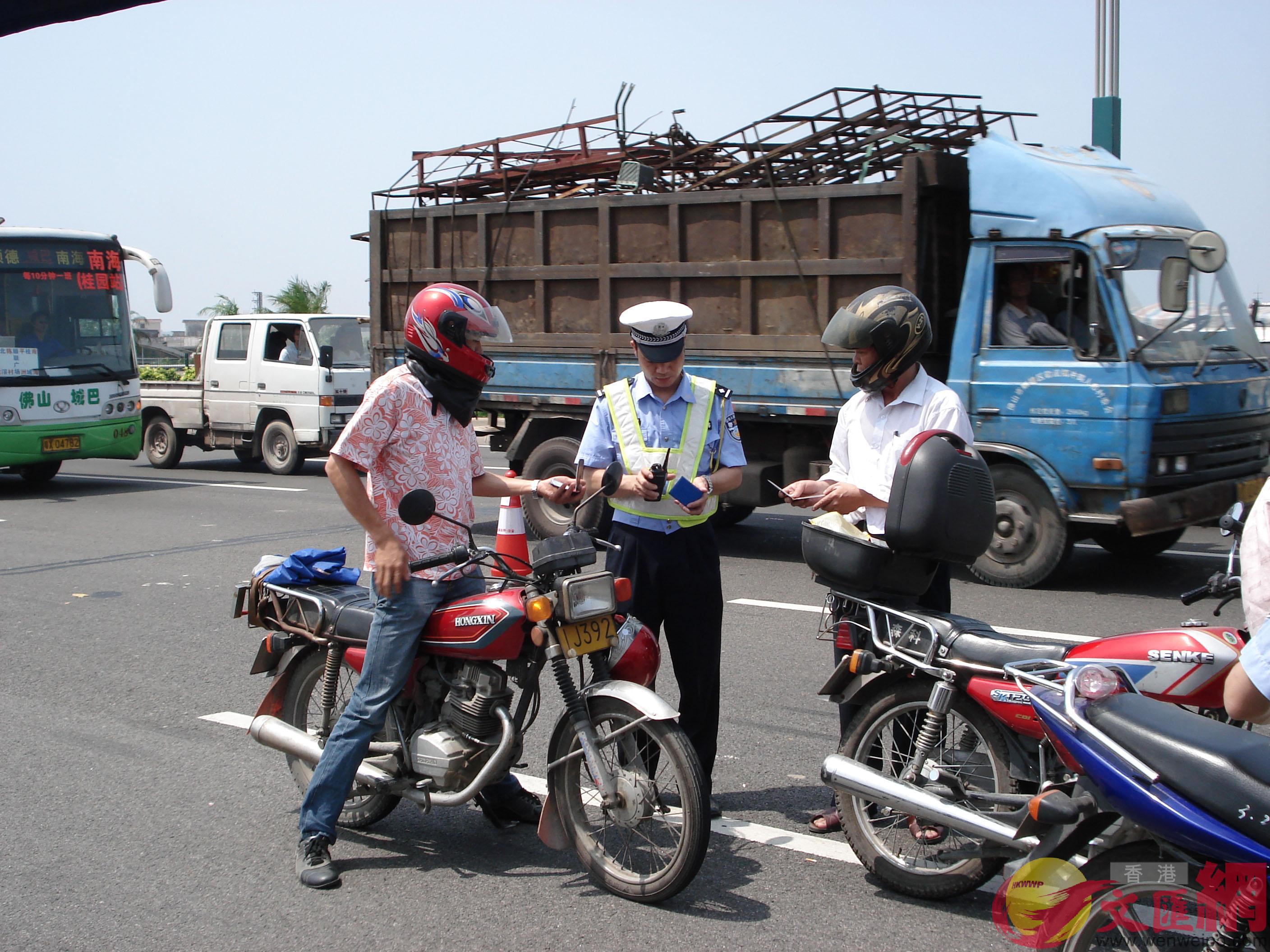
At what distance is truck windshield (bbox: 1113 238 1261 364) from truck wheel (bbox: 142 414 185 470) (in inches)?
569

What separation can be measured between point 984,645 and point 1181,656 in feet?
1.75

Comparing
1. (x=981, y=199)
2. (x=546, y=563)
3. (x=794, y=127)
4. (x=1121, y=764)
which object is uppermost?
(x=794, y=127)

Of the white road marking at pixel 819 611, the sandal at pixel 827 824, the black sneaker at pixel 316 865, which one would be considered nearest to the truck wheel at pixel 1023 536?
the white road marking at pixel 819 611

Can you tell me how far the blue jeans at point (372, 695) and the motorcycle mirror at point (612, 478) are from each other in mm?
624

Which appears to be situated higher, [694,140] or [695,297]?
[694,140]

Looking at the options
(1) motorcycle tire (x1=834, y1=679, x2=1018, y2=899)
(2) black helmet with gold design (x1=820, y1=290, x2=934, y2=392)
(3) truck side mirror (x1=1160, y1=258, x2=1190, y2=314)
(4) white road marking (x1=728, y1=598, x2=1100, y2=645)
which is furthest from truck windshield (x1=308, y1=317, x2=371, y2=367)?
(1) motorcycle tire (x1=834, y1=679, x2=1018, y2=899)

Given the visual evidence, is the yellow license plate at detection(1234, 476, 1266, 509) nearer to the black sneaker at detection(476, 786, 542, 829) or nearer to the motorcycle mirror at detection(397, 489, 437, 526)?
the black sneaker at detection(476, 786, 542, 829)

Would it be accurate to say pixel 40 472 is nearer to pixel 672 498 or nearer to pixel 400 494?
pixel 400 494

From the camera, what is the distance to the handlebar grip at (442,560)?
368 centimetres

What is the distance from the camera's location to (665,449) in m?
4.18

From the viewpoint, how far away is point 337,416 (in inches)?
644

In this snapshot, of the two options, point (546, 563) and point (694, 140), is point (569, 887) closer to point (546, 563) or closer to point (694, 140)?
point (546, 563)

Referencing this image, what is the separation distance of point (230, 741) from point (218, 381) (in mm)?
13029

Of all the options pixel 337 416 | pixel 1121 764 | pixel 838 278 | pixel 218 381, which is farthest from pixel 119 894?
pixel 218 381
